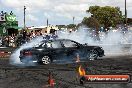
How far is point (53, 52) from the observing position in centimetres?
2150

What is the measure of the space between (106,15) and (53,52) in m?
88.7

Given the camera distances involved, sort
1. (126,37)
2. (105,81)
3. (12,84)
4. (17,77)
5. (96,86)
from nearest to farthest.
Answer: (105,81), (96,86), (12,84), (17,77), (126,37)

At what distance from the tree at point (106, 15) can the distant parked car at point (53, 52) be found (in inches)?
A: 3236

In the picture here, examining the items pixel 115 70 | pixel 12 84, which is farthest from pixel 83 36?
pixel 12 84

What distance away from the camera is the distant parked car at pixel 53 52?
21234mm

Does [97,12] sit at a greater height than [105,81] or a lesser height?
greater

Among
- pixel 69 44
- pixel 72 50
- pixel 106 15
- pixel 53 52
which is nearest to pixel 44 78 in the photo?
pixel 53 52

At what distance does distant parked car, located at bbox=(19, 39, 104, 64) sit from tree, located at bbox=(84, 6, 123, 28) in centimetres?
8218

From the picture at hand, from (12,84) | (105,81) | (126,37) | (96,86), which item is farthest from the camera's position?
(126,37)

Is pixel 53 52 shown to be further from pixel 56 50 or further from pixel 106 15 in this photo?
pixel 106 15

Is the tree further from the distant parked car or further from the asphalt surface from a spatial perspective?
the asphalt surface

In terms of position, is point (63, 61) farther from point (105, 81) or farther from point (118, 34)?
point (118, 34)

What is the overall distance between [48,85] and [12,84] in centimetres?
170

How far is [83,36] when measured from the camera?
41.9 meters
